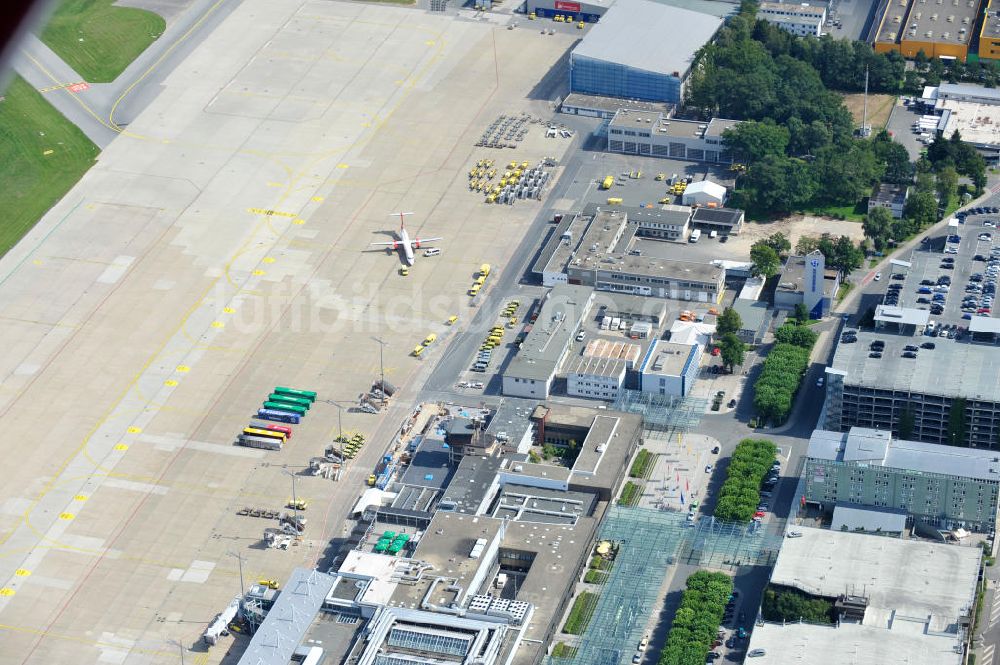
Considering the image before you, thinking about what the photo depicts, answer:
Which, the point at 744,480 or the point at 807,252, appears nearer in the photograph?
the point at 744,480

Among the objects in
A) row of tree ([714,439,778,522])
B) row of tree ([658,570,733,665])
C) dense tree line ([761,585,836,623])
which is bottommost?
row of tree ([714,439,778,522])

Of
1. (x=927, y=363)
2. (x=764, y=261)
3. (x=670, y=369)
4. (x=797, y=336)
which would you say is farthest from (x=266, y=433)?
Result: (x=927, y=363)

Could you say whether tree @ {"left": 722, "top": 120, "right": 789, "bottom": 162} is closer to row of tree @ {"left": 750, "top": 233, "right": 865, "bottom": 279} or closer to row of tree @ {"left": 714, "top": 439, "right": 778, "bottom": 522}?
row of tree @ {"left": 750, "top": 233, "right": 865, "bottom": 279}

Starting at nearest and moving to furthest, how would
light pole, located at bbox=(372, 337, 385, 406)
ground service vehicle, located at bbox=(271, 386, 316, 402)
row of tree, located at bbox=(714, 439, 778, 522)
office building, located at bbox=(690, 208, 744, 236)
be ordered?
1. row of tree, located at bbox=(714, 439, 778, 522)
2. light pole, located at bbox=(372, 337, 385, 406)
3. ground service vehicle, located at bbox=(271, 386, 316, 402)
4. office building, located at bbox=(690, 208, 744, 236)

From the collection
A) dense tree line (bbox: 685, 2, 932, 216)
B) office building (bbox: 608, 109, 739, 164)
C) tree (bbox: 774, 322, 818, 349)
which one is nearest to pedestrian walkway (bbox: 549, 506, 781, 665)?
tree (bbox: 774, 322, 818, 349)

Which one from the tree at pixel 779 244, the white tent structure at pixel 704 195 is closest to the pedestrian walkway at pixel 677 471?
the tree at pixel 779 244

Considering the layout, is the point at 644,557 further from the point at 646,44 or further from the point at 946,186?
the point at 646,44

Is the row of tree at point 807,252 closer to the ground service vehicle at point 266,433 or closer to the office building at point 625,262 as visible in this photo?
the office building at point 625,262
